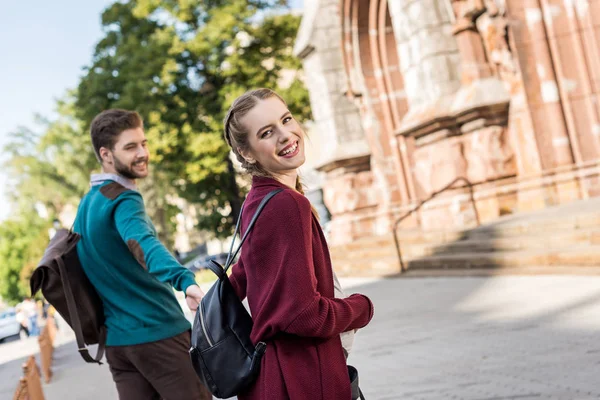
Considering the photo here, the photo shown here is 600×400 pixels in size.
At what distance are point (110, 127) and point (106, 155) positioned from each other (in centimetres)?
14

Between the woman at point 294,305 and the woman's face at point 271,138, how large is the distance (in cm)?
9

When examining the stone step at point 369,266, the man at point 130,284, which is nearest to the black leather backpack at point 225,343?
the man at point 130,284

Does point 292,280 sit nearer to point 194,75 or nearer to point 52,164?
point 194,75

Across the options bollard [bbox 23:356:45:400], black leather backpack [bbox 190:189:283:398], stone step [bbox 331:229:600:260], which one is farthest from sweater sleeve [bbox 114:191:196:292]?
stone step [bbox 331:229:600:260]

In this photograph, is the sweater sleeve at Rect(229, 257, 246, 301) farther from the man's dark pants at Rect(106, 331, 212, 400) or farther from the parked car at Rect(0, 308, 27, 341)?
the parked car at Rect(0, 308, 27, 341)

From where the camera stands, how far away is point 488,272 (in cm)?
1016

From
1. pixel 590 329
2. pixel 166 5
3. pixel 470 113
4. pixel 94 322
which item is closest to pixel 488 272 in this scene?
pixel 470 113

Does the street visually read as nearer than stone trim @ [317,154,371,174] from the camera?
Yes

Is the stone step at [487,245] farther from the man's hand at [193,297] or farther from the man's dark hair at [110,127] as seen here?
the man's hand at [193,297]

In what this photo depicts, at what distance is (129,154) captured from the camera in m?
3.46

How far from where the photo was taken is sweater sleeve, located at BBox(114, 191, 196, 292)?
2947 mm

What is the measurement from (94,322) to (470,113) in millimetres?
10521

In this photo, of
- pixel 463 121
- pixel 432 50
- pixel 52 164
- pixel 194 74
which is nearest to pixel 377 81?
pixel 432 50

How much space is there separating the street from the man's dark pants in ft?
6.12
